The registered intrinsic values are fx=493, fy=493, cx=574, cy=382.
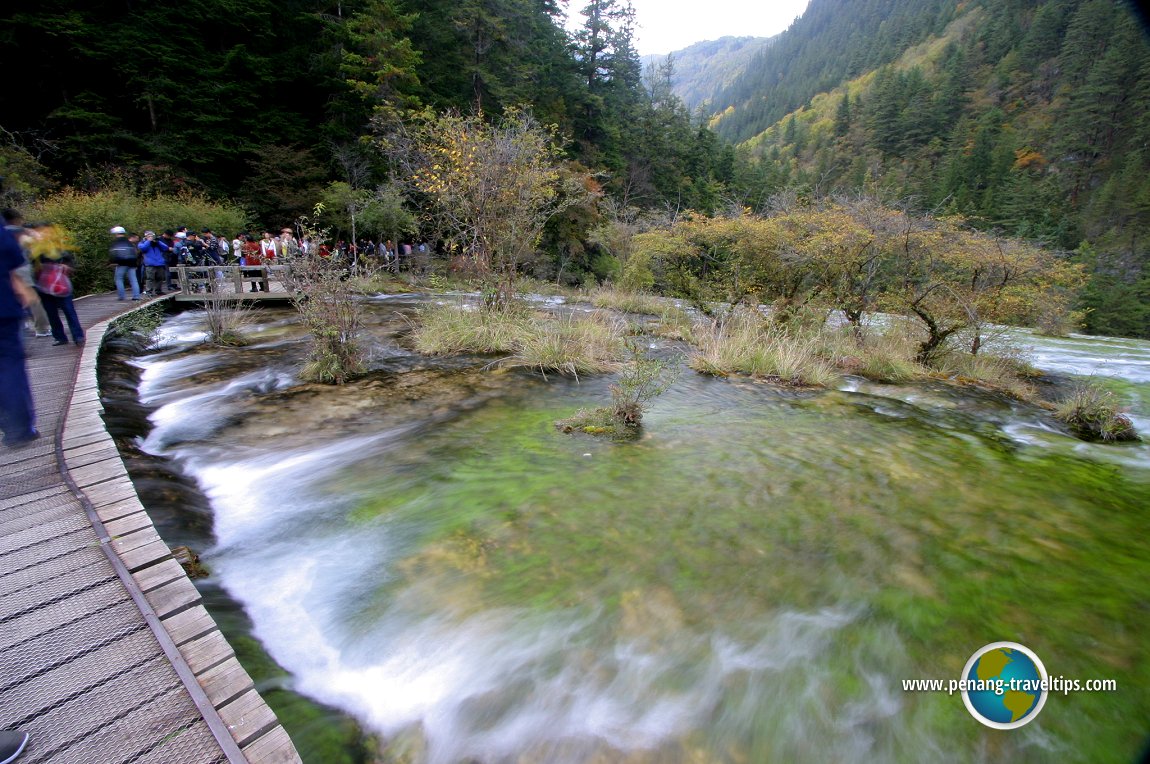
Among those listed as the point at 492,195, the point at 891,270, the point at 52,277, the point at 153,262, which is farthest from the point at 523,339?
the point at 153,262

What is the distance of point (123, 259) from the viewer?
1038 cm

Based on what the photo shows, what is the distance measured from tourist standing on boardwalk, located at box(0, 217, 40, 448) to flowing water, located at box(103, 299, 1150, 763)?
4.37 ft

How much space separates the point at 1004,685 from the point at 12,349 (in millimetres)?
6598

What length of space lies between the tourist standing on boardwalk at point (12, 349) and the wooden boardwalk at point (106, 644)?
43 cm

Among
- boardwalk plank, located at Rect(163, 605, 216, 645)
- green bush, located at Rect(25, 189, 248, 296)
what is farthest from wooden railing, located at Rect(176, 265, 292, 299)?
boardwalk plank, located at Rect(163, 605, 216, 645)

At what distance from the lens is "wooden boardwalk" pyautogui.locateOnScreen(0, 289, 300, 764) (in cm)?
170

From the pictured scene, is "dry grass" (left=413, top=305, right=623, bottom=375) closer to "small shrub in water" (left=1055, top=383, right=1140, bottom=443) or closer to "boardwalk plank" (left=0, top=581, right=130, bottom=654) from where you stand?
"boardwalk plank" (left=0, top=581, right=130, bottom=654)

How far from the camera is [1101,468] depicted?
18.4ft

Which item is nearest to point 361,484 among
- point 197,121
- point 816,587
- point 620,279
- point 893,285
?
point 816,587

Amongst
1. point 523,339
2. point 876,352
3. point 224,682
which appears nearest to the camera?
point 224,682

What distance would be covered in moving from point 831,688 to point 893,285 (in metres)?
10.8

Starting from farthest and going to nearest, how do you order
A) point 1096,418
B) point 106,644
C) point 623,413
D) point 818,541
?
point 1096,418 < point 623,413 < point 818,541 < point 106,644

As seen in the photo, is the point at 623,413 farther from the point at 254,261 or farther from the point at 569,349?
the point at 254,261

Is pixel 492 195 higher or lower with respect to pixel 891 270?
higher
